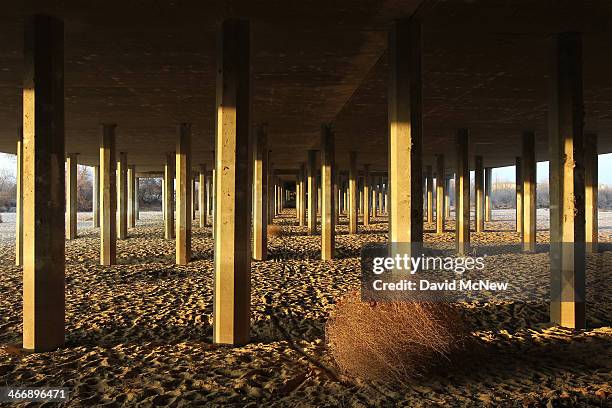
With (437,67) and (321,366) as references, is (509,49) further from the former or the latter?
(321,366)

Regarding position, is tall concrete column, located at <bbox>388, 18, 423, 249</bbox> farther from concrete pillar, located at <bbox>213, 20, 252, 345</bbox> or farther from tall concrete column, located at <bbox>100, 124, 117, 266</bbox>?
tall concrete column, located at <bbox>100, 124, 117, 266</bbox>

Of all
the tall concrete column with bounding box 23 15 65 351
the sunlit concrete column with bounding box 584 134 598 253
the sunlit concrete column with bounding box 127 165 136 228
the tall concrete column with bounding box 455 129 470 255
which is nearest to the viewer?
the tall concrete column with bounding box 23 15 65 351

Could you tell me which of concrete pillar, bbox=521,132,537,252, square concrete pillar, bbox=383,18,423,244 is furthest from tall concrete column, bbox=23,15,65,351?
concrete pillar, bbox=521,132,537,252

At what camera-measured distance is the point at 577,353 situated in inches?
244

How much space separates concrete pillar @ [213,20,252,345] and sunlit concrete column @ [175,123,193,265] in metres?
8.59

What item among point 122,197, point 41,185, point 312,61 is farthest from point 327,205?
point 122,197

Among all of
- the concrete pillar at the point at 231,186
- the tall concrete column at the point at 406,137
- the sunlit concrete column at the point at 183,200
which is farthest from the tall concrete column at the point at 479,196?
the concrete pillar at the point at 231,186

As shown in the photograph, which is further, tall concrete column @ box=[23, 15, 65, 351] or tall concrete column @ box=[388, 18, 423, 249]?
tall concrete column @ box=[388, 18, 423, 249]

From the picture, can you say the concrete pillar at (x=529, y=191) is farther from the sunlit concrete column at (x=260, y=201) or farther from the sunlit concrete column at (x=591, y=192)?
the sunlit concrete column at (x=260, y=201)

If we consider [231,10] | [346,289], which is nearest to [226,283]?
[231,10]

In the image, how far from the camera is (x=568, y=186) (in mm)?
7535

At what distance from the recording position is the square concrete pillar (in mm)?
6695

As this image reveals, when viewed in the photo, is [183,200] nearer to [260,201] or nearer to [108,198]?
[108,198]

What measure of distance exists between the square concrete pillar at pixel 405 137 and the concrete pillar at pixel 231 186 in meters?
2.14
